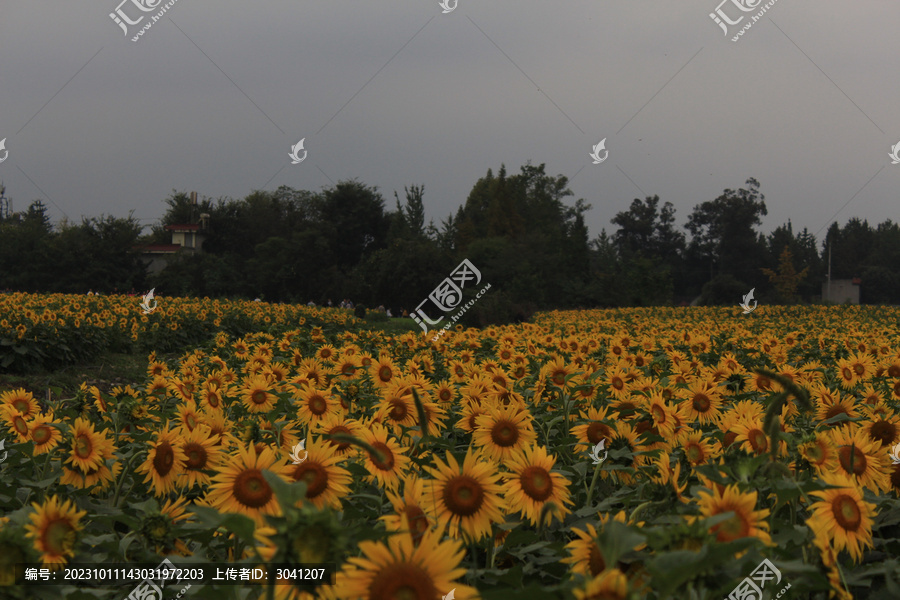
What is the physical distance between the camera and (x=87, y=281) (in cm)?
3856

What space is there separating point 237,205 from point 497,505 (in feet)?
176

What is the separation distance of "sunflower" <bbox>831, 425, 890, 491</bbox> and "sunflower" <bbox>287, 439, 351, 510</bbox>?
1.22 m

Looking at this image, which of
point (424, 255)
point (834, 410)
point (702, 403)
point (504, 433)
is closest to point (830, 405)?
point (834, 410)

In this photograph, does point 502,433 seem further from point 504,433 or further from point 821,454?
point 821,454

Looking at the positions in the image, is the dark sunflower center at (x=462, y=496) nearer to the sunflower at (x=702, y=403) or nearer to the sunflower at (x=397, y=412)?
the sunflower at (x=397, y=412)

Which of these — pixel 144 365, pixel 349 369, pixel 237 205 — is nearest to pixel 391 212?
pixel 237 205

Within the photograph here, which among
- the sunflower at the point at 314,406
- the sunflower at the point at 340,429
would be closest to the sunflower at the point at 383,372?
the sunflower at the point at 314,406

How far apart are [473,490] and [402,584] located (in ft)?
1.73

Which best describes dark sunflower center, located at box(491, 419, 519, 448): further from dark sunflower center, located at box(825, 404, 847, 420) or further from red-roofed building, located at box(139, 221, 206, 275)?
red-roofed building, located at box(139, 221, 206, 275)

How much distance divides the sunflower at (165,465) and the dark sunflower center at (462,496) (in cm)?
85

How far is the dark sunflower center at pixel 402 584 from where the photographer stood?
1.02 meters

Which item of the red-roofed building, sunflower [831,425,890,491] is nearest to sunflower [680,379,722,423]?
sunflower [831,425,890,491]

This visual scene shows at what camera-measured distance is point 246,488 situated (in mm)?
1595

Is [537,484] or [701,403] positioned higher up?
[701,403]
